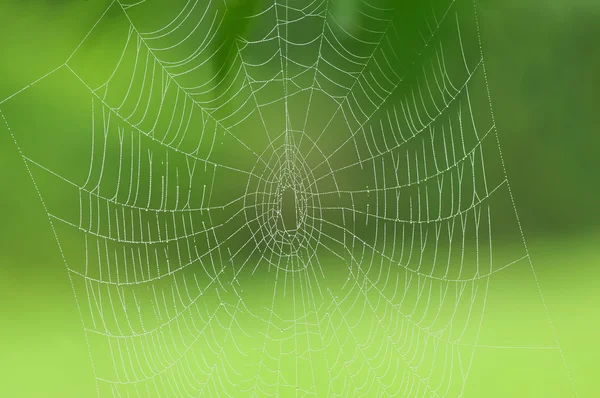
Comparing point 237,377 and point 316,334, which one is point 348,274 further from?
point 237,377

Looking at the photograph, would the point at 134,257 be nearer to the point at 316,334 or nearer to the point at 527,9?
the point at 316,334

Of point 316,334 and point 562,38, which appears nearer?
point 316,334

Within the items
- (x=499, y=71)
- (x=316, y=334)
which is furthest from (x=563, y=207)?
(x=316, y=334)

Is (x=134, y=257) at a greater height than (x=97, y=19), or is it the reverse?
(x=97, y=19)

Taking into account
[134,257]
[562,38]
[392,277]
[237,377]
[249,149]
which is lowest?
[237,377]

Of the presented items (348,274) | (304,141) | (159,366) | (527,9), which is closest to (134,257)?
(159,366)

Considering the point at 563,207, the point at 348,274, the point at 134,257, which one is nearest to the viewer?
the point at 134,257

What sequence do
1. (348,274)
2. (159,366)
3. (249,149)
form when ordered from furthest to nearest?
(348,274) < (249,149) < (159,366)
